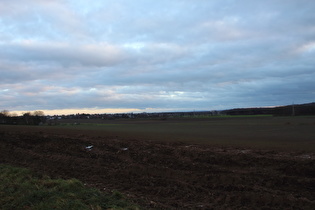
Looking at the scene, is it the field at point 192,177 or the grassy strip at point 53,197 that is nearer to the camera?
the grassy strip at point 53,197

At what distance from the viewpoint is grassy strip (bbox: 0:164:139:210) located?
647 cm

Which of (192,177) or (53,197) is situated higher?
(53,197)

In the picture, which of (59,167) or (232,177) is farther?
(59,167)

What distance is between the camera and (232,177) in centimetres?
1082

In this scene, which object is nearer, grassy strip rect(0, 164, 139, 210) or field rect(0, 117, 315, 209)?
grassy strip rect(0, 164, 139, 210)

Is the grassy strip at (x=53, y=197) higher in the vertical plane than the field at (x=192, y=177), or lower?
higher

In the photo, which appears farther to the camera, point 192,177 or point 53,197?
point 192,177

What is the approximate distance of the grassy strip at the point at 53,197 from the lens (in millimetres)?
6473

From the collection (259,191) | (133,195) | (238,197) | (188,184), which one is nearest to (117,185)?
(133,195)

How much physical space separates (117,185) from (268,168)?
25.5 feet

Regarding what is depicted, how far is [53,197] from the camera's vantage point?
274 inches

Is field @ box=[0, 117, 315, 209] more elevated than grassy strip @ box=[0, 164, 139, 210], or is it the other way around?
grassy strip @ box=[0, 164, 139, 210]

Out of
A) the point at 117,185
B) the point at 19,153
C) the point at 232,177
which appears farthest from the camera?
the point at 19,153

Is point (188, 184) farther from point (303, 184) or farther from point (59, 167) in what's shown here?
point (59, 167)
